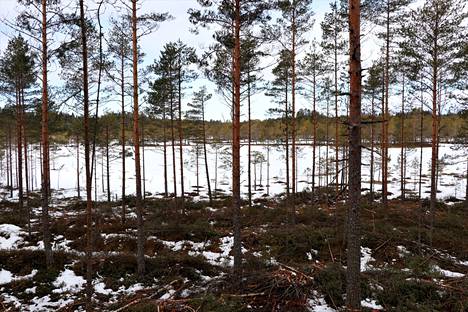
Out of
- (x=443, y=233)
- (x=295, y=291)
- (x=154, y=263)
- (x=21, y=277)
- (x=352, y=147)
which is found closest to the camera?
(x=352, y=147)

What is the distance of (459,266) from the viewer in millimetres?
10383

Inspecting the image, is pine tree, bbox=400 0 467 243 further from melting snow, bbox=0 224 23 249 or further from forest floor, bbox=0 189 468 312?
melting snow, bbox=0 224 23 249

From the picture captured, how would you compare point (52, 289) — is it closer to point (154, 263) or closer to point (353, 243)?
point (154, 263)

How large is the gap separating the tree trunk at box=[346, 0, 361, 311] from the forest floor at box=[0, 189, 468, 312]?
29.0 inches

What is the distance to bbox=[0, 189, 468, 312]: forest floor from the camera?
21.3 ft

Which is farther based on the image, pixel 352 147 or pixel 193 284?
pixel 193 284

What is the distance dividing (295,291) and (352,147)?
3.55 m

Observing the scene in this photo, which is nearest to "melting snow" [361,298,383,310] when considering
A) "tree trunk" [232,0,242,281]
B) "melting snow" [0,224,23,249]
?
"tree trunk" [232,0,242,281]

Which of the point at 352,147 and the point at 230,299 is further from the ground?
the point at 352,147

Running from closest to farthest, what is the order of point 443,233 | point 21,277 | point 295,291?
1. point 295,291
2. point 21,277
3. point 443,233

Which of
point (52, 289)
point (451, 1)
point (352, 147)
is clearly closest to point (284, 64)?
point (451, 1)

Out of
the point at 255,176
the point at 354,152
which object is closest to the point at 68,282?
the point at 354,152

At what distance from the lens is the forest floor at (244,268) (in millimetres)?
6500

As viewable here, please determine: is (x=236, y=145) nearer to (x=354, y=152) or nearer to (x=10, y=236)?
(x=354, y=152)
